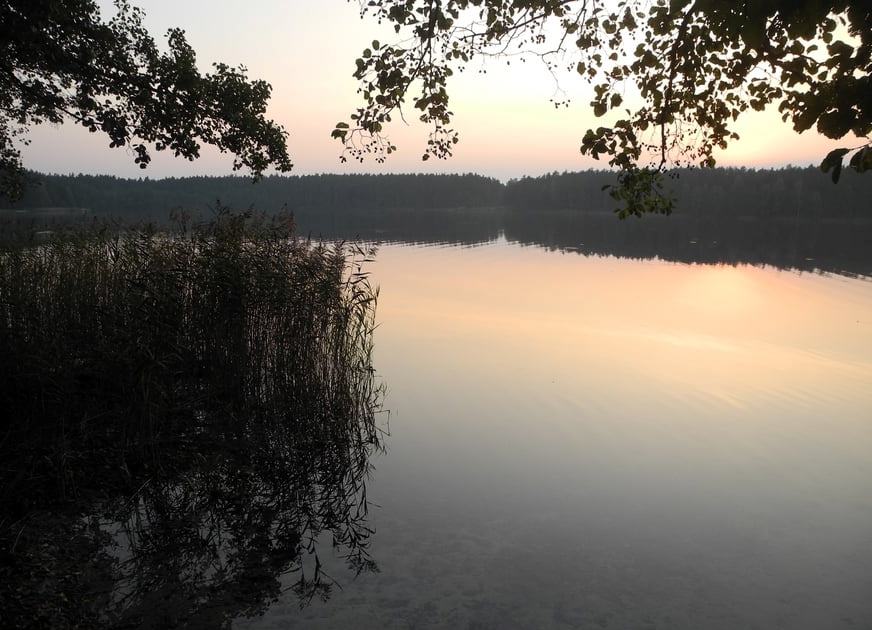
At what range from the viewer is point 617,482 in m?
7.20

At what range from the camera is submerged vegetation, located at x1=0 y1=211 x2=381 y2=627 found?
187 inches

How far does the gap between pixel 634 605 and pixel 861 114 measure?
388cm

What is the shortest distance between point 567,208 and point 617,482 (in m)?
120

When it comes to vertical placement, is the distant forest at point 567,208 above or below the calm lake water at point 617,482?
above

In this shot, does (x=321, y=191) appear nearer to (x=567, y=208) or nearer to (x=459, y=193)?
(x=459, y=193)

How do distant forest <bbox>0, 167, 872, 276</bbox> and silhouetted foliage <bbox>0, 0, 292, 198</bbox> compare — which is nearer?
silhouetted foliage <bbox>0, 0, 292, 198</bbox>

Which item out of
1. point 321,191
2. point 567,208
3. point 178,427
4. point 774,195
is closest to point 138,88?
point 178,427

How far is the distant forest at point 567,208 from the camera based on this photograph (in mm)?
43781

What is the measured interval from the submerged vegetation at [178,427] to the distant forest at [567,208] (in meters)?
1.65

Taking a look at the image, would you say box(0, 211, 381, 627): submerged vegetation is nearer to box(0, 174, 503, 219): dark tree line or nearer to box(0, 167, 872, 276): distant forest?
box(0, 167, 872, 276): distant forest

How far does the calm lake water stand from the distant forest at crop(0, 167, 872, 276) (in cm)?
342

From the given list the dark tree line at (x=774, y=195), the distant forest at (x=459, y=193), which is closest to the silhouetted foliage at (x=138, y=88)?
the distant forest at (x=459, y=193)

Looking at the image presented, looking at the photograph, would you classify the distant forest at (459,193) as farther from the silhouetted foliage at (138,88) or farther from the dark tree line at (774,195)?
the silhouetted foliage at (138,88)

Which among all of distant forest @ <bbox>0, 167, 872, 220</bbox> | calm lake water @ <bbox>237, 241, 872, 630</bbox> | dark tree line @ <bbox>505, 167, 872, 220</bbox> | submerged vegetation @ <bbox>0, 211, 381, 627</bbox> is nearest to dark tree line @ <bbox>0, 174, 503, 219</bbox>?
distant forest @ <bbox>0, 167, 872, 220</bbox>
